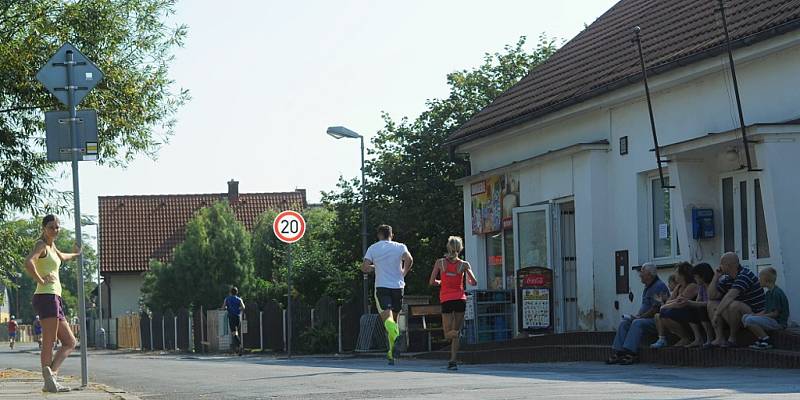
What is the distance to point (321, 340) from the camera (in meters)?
37.2

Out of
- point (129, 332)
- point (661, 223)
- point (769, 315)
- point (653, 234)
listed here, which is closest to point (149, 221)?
point (129, 332)

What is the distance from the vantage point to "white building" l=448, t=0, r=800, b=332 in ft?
63.0

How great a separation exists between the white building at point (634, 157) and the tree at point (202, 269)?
3328cm

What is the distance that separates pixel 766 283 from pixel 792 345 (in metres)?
1.09

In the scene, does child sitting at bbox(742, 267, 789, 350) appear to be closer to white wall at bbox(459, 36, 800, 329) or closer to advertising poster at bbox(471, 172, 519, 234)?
white wall at bbox(459, 36, 800, 329)

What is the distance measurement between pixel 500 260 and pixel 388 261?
989 cm

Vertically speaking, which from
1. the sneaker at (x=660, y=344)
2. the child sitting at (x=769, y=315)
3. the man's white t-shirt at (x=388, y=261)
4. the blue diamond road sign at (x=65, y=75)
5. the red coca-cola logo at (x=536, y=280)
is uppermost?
the blue diamond road sign at (x=65, y=75)

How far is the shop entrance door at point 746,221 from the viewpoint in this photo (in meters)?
19.8

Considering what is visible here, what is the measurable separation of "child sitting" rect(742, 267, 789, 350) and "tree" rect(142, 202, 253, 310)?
150 feet

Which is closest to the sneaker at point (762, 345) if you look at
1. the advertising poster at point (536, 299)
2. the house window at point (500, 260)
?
the advertising poster at point (536, 299)

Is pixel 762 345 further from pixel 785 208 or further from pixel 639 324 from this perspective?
pixel 785 208

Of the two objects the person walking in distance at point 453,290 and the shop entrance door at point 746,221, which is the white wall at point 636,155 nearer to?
the shop entrance door at point 746,221

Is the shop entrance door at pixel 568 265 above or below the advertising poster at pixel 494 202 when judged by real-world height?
below

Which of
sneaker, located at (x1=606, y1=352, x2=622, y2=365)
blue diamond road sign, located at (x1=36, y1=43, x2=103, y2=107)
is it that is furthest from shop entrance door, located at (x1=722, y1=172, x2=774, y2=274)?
blue diamond road sign, located at (x1=36, y1=43, x2=103, y2=107)
